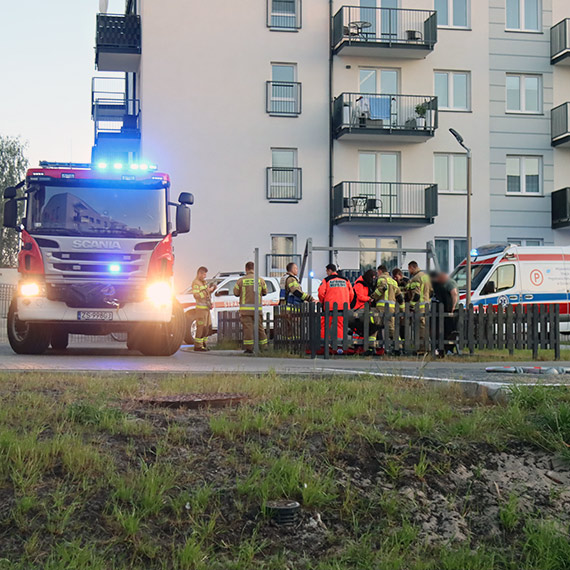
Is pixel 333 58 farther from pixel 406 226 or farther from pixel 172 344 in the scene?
pixel 172 344

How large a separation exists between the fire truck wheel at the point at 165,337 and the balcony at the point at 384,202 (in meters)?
16.6

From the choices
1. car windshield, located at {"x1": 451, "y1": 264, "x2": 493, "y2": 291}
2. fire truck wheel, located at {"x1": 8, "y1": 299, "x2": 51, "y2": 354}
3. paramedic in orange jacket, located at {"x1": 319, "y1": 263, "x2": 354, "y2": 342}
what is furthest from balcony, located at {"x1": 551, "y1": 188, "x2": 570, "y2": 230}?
fire truck wheel, located at {"x1": 8, "y1": 299, "x2": 51, "y2": 354}

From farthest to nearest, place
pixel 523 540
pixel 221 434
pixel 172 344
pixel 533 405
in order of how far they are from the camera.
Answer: pixel 172 344
pixel 533 405
pixel 221 434
pixel 523 540

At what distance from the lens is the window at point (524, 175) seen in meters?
34.8

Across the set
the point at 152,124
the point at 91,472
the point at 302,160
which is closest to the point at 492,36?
the point at 302,160

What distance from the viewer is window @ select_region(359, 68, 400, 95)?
33.9 m

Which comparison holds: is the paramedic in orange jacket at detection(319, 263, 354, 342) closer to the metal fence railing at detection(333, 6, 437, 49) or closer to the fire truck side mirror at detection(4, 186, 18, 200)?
the fire truck side mirror at detection(4, 186, 18, 200)

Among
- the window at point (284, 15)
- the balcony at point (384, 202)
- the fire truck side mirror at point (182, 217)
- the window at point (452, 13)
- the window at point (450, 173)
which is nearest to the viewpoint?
the fire truck side mirror at point (182, 217)

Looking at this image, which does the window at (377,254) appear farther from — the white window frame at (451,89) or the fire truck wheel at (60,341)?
the fire truck wheel at (60,341)

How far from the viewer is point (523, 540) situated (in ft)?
16.2

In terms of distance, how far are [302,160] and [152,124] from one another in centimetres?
543

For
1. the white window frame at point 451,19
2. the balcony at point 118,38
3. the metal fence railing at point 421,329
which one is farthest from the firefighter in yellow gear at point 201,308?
the white window frame at point 451,19

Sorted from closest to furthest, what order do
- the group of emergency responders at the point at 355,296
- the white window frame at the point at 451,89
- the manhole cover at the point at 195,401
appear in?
the manhole cover at the point at 195,401
the group of emergency responders at the point at 355,296
the white window frame at the point at 451,89

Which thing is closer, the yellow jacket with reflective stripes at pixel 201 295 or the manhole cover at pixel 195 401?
the manhole cover at pixel 195 401
